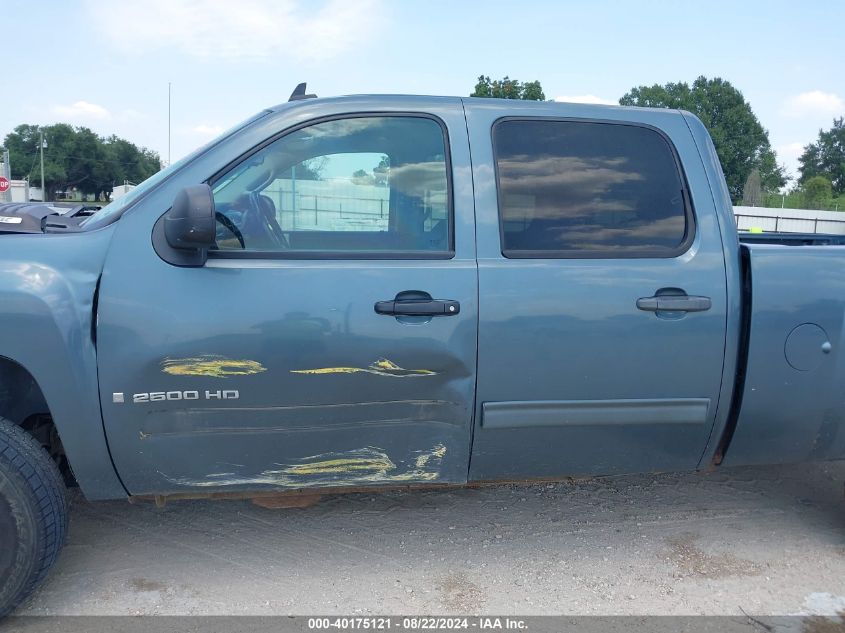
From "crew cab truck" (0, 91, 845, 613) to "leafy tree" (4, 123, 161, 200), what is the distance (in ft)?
238

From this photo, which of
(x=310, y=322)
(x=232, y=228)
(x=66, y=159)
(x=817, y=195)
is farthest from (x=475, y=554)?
(x=66, y=159)

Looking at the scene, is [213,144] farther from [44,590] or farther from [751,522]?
[751,522]

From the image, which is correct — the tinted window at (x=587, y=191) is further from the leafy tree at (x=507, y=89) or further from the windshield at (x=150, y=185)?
the leafy tree at (x=507, y=89)

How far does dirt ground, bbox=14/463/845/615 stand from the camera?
2.79m

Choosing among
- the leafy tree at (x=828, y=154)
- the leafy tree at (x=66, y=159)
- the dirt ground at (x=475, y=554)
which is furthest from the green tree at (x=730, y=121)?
the dirt ground at (x=475, y=554)

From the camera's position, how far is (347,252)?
8.54 ft

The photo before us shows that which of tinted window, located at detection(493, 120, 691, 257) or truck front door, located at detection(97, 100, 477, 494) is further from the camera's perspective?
tinted window, located at detection(493, 120, 691, 257)

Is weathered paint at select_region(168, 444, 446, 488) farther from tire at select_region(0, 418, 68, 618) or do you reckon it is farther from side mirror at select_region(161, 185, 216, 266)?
side mirror at select_region(161, 185, 216, 266)

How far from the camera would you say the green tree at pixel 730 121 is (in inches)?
2724

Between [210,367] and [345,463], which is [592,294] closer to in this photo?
[345,463]

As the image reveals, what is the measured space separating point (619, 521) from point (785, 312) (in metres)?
1.38

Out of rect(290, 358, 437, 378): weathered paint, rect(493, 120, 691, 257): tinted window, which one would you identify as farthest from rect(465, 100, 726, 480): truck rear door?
rect(290, 358, 437, 378): weathered paint

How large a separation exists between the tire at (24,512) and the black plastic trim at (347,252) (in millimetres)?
945

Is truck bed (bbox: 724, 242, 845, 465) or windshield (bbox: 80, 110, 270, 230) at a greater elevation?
windshield (bbox: 80, 110, 270, 230)
